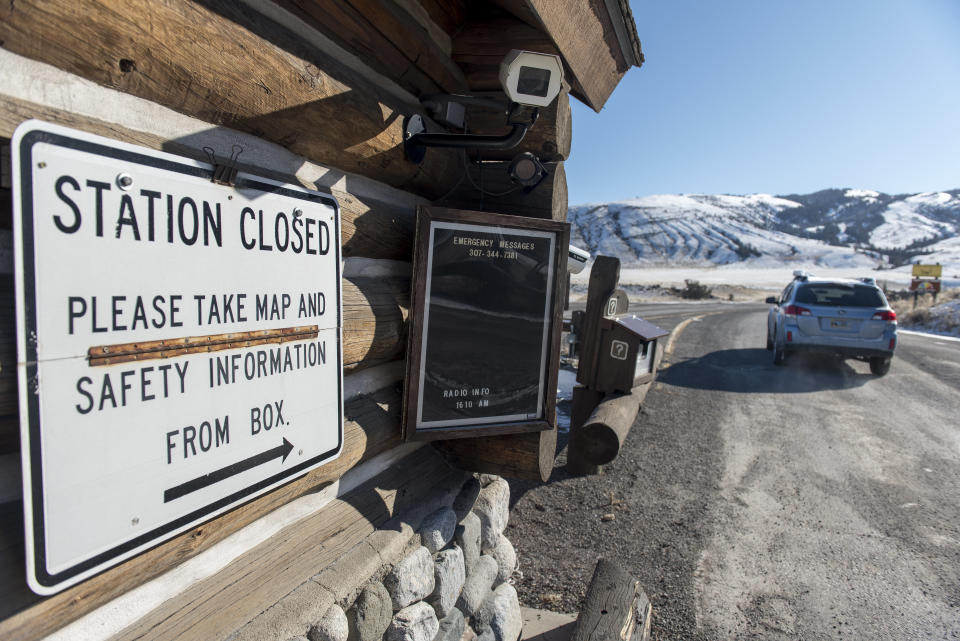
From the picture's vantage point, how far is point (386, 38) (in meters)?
2.37

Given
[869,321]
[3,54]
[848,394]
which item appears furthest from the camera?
[869,321]

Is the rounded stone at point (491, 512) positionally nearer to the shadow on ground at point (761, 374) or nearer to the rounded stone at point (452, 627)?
the rounded stone at point (452, 627)

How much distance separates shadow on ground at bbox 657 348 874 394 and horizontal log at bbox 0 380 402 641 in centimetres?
745

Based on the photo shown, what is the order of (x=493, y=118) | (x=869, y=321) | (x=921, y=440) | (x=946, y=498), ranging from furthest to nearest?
(x=869, y=321), (x=921, y=440), (x=946, y=498), (x=493, y=118)

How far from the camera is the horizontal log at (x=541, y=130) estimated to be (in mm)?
2838

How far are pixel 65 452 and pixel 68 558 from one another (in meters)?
0.24

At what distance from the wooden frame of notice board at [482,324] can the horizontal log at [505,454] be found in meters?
0.13

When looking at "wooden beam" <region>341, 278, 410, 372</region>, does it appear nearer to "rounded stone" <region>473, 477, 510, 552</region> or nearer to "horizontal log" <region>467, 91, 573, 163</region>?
"horizontal log" <region>467, 91, 573, 163</region>

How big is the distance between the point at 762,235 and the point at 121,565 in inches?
6535

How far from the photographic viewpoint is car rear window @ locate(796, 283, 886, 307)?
Result: 9.70 meters

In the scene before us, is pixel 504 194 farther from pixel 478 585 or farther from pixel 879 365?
pixel 879 365

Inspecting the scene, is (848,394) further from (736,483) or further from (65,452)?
(65,452)

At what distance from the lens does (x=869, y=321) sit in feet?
30.9

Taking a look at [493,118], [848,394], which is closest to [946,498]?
[848,394]
